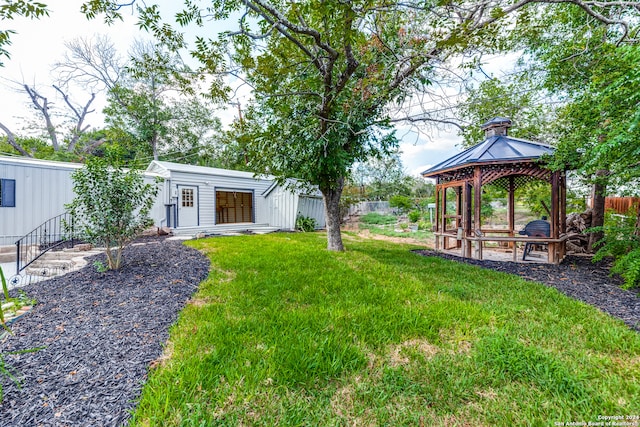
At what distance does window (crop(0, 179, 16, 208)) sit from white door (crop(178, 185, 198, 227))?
418 centimetres

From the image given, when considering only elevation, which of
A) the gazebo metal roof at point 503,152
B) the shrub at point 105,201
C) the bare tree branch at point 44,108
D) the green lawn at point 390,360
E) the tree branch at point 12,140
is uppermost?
the bare tree branch at point 44,108

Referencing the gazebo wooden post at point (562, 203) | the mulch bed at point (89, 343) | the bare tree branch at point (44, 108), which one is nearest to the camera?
the mulch bed at point (89, 343)

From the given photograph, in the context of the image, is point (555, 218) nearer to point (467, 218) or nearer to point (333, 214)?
point (467, 218)

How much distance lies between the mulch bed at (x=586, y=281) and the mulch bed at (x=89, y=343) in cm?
469

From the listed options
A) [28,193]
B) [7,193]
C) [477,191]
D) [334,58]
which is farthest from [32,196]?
[477,191]

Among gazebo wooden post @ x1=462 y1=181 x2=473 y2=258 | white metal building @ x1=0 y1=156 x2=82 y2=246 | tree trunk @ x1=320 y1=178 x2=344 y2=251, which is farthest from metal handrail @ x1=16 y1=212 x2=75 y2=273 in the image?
gazebo wooden post @ x1=462 y1=181 x2=473 y2=258

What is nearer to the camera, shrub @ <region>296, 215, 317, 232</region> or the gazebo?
the gazebo

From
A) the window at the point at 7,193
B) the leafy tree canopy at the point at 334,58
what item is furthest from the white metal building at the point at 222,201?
the leafy tree canopy at the point at 334,58

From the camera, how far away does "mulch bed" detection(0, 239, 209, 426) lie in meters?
1.63

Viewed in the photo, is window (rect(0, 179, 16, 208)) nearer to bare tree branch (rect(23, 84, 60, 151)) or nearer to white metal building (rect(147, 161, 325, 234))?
white metal building (rect(147, 161, 325, 234))

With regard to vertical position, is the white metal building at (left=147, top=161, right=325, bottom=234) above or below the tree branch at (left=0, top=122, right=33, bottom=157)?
below

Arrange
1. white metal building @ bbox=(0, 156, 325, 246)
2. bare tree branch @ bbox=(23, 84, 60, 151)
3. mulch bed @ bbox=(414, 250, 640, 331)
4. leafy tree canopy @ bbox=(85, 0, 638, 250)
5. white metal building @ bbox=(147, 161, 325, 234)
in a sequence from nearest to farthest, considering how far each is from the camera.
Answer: mulch bed @ bbox=(414, 250, 640, 331) → leafy tree canopy @ bbox=(85, 0, 638, 250) → white metal building @ bbox=(0, 156, 325, 246) → white metal building @ bbox=(147, 161, 325, 234) → bare tree branch @ bbox=(23, 84, 60, 151)

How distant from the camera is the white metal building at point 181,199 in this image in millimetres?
7090

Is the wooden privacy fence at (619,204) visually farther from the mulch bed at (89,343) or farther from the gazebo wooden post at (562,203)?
the mulch bed at (89,343)
